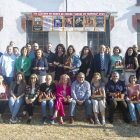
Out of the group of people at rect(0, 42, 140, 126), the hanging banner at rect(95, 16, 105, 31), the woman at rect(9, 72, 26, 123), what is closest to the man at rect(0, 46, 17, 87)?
the group of people at rect(0, 42, 140, 126)

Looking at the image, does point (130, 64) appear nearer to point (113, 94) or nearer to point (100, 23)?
point (113, 94)

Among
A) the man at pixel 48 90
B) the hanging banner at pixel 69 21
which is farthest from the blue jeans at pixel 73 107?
the hanging banner at pixel 69 21

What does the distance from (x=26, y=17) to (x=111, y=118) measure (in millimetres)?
7046

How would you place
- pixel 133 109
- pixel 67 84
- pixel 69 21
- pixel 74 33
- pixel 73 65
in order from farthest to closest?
pixel 74 33 < pixel 69 21 < pixel 73 65 < pixel 67 84 < pixel 133 109

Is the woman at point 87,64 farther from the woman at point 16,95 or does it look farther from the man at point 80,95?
the woman at point 16,95

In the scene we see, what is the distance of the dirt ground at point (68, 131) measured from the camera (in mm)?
3820

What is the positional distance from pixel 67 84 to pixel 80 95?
1.62 ft

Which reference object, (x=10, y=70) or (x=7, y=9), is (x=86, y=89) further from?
(x=7, y=9)

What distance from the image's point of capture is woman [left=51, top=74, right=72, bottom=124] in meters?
4.66

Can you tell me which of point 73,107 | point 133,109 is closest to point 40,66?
point 73,107

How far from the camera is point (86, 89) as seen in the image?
491 cm

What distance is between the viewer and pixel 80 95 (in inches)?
192

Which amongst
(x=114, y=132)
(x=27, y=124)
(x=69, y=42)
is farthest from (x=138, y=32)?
(x=27, y=124)

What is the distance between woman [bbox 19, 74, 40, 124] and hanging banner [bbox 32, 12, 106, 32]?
4679 mm
